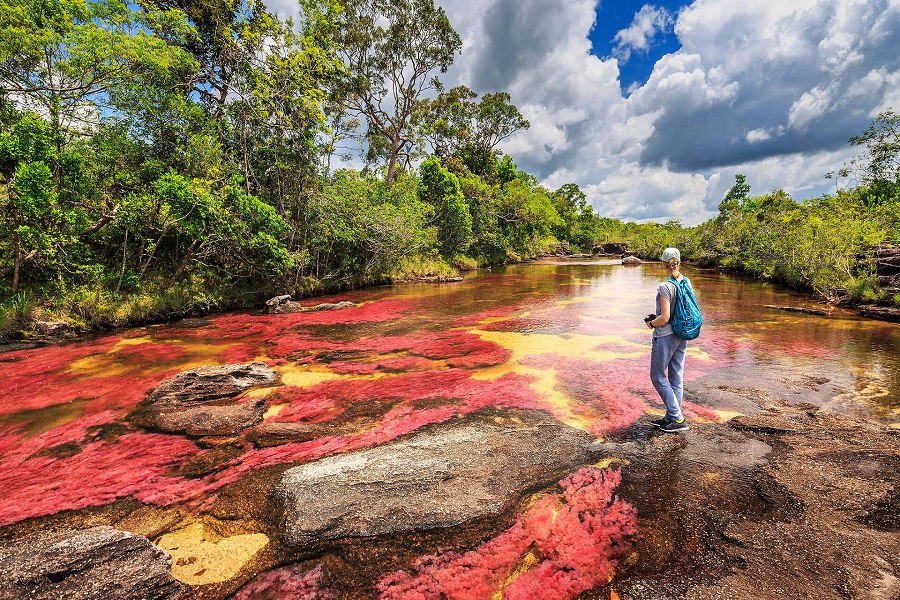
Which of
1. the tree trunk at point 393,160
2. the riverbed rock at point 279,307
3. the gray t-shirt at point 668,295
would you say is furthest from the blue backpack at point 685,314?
the tree trunk at point 393,160

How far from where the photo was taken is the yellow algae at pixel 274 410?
5.75 metres

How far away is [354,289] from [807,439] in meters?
20.2

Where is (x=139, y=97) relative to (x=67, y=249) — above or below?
above

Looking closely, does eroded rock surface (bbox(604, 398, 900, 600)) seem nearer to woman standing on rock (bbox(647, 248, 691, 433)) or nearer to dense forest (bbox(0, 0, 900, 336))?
woman standing on rock (bbox(647, 248, 691, 433))

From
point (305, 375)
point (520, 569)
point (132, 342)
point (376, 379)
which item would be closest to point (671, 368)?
point (520, 569)

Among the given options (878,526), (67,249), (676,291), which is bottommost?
(878,526)

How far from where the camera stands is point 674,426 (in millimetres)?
4715

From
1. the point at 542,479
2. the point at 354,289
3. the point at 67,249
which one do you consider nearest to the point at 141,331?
the point at 67,249

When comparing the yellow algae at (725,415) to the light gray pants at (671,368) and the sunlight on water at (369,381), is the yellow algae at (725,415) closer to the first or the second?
the sunlight on water at (369,381)

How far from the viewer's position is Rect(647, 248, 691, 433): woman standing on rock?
14.6ft

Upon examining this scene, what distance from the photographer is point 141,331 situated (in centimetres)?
1134

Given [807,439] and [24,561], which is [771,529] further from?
[24,561]

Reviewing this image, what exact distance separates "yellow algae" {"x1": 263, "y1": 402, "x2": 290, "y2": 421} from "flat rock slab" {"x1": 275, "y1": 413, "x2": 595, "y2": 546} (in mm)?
1971

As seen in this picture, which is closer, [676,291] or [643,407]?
[676,291]
